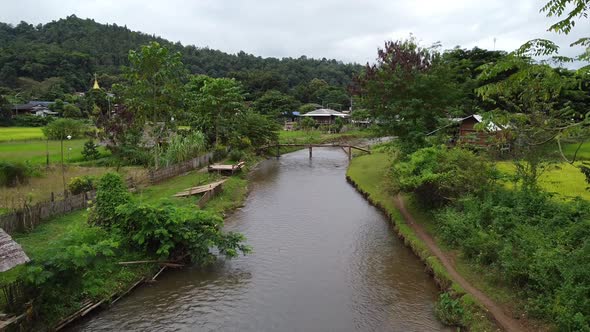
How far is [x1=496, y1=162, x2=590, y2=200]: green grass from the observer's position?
18.7m

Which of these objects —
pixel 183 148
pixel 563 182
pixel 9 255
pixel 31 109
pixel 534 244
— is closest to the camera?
pixel 9 255

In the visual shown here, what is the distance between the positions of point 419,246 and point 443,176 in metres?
3.12

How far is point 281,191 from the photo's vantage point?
92.0 ft

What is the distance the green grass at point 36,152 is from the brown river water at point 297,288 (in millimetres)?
15944

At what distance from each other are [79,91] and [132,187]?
84.4m

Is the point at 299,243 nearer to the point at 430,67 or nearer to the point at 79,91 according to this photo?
the point at 430,67

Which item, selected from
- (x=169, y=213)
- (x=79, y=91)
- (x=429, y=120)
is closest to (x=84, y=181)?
(x=169, y=213)

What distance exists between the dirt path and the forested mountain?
7481 centimetres

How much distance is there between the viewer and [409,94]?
2634 cm

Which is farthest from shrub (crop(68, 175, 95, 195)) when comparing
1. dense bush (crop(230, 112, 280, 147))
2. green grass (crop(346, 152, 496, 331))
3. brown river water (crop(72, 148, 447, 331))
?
dense bush (crop(230, 112, 280, 147))

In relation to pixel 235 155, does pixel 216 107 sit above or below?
above

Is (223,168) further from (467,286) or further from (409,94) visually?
(467,286)

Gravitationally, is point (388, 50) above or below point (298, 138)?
above

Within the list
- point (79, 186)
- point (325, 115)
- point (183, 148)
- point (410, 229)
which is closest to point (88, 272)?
point (79, 186)
